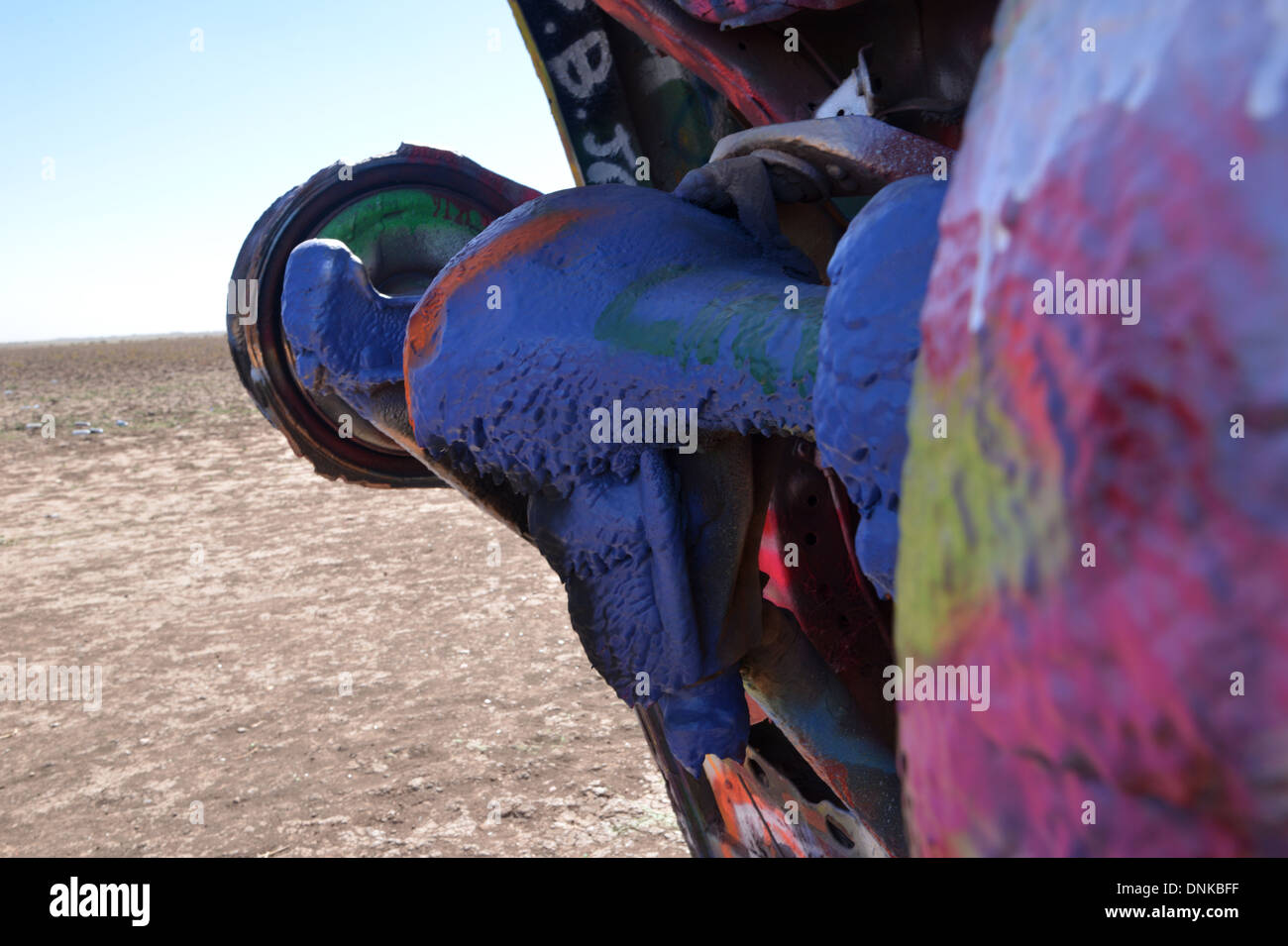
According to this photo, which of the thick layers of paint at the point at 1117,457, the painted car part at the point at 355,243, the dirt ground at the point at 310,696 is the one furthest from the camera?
the dirt ground at the point at 310,696

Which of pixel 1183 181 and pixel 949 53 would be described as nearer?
pixel 1183 181

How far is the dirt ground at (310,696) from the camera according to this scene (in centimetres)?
273

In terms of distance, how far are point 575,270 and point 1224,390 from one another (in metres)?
0.57

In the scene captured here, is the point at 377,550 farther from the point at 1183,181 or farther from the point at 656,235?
the point at 1183,181

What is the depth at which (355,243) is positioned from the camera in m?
1.23

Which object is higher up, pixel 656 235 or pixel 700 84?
pixel 700 84

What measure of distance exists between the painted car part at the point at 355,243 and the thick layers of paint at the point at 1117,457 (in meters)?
0.94

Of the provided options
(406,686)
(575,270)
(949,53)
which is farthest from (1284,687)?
(406,686)

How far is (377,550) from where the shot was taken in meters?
5.19
